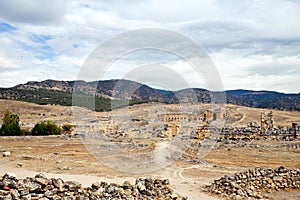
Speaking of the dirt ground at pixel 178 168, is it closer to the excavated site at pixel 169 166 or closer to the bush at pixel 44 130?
the excavated site at pixel 169 166

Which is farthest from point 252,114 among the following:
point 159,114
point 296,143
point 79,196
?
point 79,196

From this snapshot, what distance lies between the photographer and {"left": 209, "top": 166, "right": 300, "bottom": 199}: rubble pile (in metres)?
13.9

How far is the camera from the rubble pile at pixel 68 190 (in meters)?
8.83

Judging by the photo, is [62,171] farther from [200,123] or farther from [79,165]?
[200,123]

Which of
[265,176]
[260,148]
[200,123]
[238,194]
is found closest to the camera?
[238,194]

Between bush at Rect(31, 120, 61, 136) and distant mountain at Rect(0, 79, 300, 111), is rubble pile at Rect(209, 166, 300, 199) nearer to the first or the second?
distant mountain at Rect(0, 79, 300, 111)

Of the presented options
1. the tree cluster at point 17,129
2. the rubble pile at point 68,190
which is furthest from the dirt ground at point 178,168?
the tree cluster at point 17,129

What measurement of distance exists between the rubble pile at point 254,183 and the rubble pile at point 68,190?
9.44ft

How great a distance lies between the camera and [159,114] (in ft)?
181

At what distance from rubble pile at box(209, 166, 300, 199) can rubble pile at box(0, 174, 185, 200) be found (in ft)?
9.44

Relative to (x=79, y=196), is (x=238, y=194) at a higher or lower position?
lower

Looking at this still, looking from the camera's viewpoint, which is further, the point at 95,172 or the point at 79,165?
the point at 79,165

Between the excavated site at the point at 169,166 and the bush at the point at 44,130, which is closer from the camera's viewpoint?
the excavated site at the point at 169,166

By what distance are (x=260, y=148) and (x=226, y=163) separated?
32.0 feet
